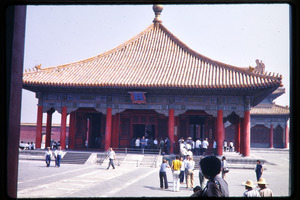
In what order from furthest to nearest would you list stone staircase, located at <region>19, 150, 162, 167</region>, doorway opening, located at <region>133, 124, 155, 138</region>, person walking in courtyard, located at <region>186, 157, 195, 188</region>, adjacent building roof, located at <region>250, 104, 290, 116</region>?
1. adjacent building roof, located at <region>250, 104, 290, 116</region>
2. doorway opening, located at <region>133, 124, 155, 138</region>
3. stone staircase, located at <region>19, 150, 162, 167</region>
4. person walking in courtyard, located at <region>186, 157, 195, 188</region>

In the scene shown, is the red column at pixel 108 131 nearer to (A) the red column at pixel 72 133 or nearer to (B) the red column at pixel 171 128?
(A) the red column at pixel 72 133

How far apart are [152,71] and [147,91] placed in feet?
5.84

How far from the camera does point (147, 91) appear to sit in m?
24.5

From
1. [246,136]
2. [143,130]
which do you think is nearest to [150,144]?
[143,130]

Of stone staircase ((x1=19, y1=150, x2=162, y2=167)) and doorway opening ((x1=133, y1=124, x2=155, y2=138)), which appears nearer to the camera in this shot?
stone staircase ((x1=19, y1=150, x2=162, y2=167))

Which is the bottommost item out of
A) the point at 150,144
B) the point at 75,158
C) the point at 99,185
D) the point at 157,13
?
the point at 99,185

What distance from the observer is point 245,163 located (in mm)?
22656

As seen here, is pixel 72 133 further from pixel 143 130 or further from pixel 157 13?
pixel 157 13

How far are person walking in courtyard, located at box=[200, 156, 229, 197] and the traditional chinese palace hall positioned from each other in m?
18.1

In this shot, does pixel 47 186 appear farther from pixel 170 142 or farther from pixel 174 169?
pixel 170 142

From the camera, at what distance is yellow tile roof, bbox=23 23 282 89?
23.0 meters

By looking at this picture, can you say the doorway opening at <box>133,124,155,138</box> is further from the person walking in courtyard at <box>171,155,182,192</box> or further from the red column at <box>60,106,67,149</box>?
the person walking in courtyard at <box>171,155,182,192</box>

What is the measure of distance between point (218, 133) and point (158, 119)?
5900 millimetres

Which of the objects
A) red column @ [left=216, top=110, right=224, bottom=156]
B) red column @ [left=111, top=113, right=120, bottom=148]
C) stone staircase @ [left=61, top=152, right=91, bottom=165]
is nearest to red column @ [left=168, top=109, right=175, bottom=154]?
red column @ [left=216, top=110, right=224, bottom=156]
